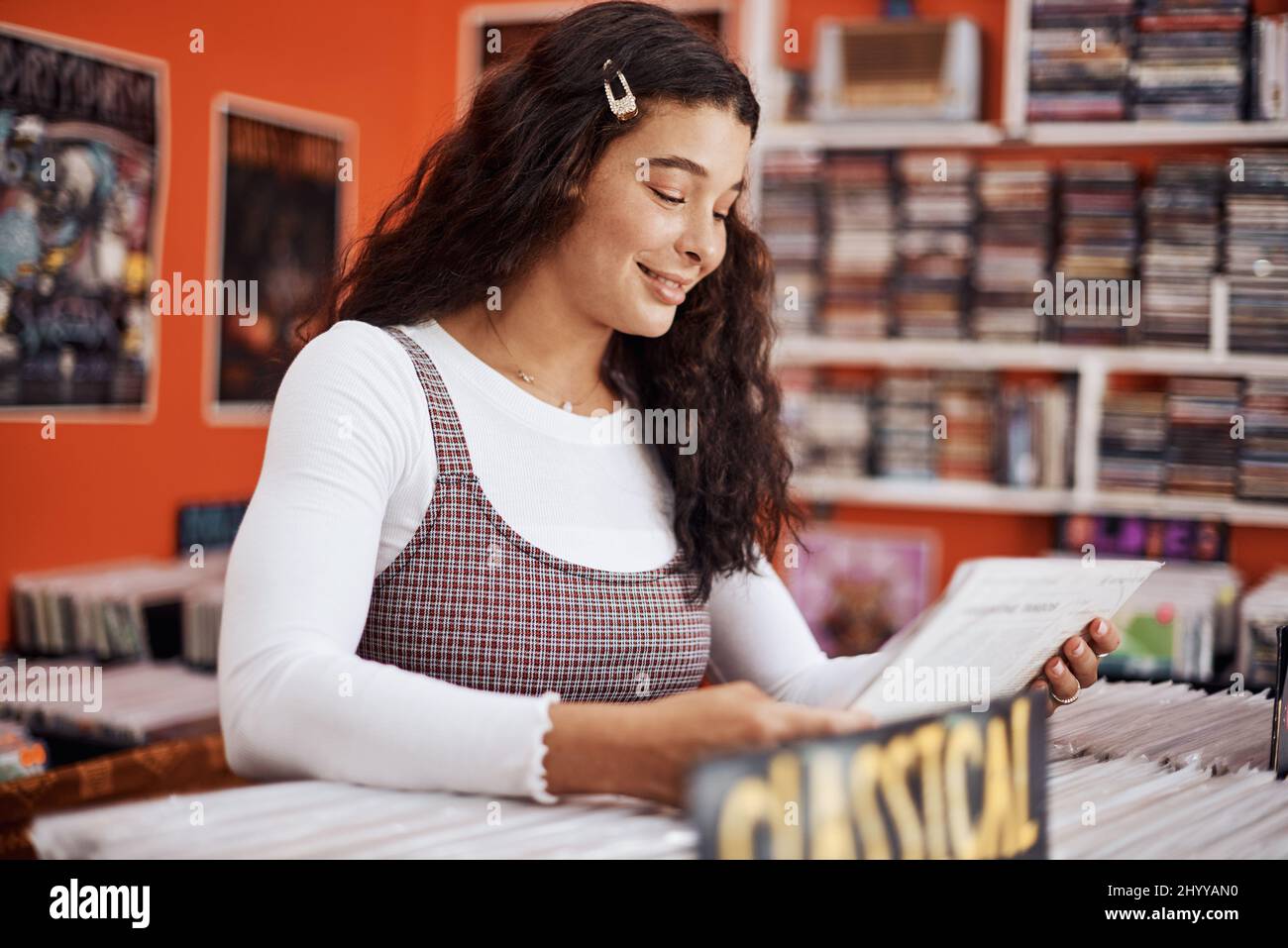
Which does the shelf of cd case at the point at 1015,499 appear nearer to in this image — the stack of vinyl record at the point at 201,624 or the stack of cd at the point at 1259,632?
the stack of cd at the point at 1259,632

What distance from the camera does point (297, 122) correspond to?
A: 3.63 metres

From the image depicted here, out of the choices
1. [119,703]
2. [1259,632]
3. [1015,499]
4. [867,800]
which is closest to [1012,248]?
[1015,499]

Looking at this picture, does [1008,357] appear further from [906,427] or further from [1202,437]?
[1202,437]

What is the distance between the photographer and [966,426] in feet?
11.1

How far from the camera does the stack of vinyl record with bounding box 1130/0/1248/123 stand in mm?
3074

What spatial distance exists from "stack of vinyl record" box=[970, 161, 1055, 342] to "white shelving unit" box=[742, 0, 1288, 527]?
0.06 m

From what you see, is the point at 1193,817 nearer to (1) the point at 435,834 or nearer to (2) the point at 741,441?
(1) the point at 435,834

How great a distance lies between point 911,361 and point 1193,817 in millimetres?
2627

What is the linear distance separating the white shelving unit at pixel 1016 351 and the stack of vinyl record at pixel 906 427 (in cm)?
4

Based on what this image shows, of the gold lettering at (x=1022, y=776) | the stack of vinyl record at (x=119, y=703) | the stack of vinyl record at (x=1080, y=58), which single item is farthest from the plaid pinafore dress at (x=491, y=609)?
the stack of vinyl record at (x=1080, y=58)

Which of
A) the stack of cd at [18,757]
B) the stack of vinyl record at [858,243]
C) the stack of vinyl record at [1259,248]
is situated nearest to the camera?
the stack of cd at [18,757]

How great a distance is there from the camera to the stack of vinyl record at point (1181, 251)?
10.3 feet

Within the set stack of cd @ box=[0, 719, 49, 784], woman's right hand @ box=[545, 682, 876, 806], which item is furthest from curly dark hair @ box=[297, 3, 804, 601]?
stack of cd @ box=[0, 719, 49, 784]
